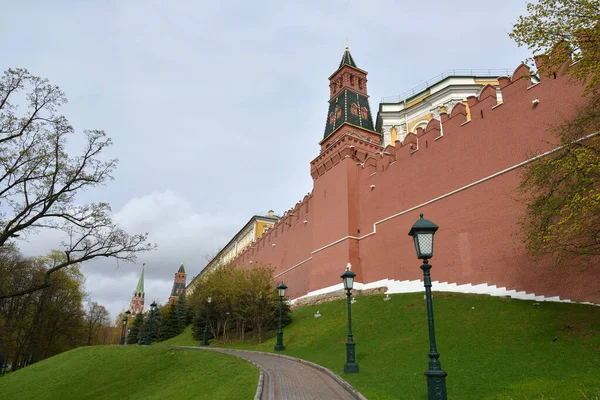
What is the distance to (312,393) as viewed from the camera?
8.84 meters

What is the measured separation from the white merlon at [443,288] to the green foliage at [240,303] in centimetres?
380

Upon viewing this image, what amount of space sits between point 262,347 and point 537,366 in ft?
42.3

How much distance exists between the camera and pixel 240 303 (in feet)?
74.8

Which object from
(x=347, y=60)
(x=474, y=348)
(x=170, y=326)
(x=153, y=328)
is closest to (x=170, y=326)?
(x=170, y=326)

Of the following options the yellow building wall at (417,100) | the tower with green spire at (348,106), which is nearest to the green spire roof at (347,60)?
the tower with green spire at (348,106)

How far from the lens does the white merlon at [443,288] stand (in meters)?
14.1

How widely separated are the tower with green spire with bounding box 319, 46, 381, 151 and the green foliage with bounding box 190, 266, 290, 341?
445 inches

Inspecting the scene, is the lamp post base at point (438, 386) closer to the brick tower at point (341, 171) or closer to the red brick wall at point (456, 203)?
the red brick wall at point (456, 203)

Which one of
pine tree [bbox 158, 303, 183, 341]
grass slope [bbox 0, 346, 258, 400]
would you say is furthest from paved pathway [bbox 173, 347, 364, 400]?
pine tree [bbox 158, 303, 183, 341]

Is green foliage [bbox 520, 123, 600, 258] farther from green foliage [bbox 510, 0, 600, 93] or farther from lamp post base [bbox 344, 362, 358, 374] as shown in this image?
lamp post base [bbox 344, 362, 358, 374]

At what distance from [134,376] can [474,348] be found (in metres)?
12.7

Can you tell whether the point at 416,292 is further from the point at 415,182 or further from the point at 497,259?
the point at 415,182

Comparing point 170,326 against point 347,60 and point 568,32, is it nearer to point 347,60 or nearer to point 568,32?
point 347,60

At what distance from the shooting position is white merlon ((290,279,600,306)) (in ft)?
46.2
